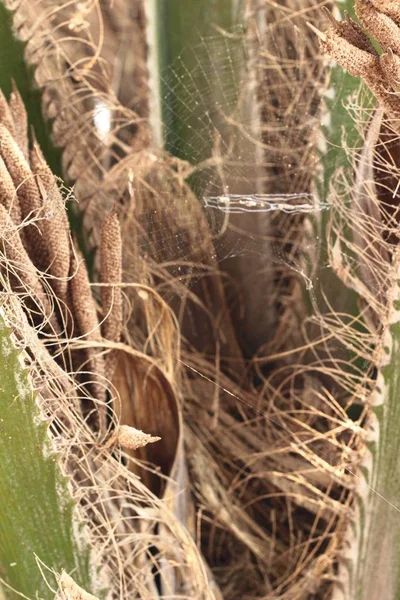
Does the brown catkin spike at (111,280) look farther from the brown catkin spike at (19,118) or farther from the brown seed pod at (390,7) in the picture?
the brown seed pod at (390,7)

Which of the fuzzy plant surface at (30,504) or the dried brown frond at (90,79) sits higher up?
the dried brown frond at (90,79)

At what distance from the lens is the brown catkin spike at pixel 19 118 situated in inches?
15.8

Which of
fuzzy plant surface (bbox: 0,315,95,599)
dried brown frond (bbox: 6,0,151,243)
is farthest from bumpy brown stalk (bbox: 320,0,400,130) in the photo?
fuzzy plant surface (bbox: 0,315,95,599)

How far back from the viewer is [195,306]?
45 centimetres

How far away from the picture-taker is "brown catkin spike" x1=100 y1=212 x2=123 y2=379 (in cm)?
41

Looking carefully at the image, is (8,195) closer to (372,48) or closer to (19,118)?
(19,118)

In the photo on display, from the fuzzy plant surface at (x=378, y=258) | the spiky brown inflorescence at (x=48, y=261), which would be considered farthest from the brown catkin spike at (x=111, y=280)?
the fuzzy plant surface at (x=378, y=258)

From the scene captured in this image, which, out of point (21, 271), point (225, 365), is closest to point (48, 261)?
point (21, 271)

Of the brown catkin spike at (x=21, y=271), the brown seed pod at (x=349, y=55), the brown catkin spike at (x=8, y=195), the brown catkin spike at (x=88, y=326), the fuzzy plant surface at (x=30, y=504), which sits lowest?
the fuzzy plant surface at (x=30, y=504)

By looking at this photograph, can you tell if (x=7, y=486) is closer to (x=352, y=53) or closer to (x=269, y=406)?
(x=269, y=406)

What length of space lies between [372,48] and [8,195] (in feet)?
0.65

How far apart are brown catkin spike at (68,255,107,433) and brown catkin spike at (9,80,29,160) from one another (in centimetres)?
7

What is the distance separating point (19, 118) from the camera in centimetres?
40

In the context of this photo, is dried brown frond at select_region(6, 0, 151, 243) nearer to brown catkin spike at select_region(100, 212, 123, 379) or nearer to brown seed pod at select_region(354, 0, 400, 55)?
brown catkin spike at select_region(100, 212, 123, 379)
